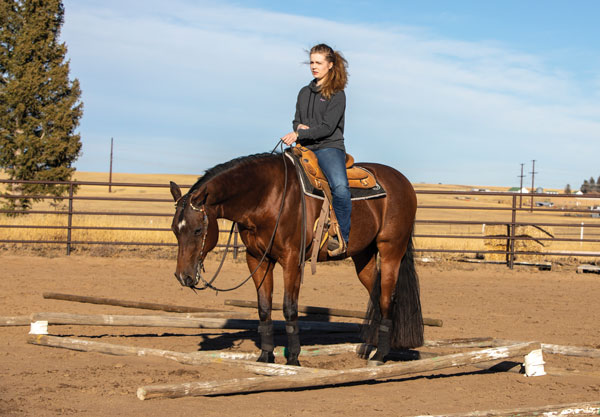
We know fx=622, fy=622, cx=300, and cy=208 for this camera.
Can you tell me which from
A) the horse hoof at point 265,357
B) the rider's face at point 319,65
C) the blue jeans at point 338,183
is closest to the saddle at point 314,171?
the blue jeans at point 338,183

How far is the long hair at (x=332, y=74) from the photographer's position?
17.5 ft

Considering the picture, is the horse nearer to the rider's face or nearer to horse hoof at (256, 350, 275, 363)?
horse hoof at (256, 350, 275, 363)

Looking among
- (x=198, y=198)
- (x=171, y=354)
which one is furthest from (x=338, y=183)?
(x=171, y=354)

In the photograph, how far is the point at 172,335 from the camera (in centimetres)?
694

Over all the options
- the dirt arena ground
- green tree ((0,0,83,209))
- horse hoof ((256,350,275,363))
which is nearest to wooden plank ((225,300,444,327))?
the dirt arena ground

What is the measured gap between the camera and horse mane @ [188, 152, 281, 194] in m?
4.91

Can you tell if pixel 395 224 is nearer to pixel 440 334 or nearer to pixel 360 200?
pixel 360 200

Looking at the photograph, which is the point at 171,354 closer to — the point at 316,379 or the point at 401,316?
the point at 316,379

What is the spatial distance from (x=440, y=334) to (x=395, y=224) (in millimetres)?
1953

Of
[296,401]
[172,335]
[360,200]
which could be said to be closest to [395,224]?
[360,200]

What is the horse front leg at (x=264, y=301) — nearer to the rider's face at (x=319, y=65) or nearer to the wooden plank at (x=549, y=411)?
the rider's face at (x=319, y=65)

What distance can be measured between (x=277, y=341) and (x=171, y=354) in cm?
203

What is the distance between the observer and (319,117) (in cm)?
539

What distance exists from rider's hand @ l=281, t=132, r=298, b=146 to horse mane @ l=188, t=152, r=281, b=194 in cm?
26
